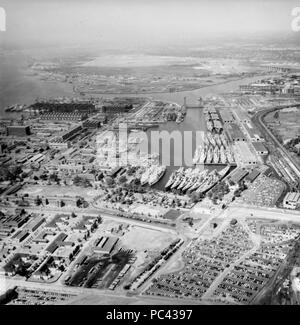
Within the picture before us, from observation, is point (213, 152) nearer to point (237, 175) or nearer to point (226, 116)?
point (237, 175)

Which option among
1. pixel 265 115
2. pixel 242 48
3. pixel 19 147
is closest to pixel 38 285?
pixel 19 147

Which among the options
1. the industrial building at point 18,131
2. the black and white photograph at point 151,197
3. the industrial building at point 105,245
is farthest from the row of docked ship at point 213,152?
the industrial building at point 18,131

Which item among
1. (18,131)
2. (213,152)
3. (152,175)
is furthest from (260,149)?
(18,131)

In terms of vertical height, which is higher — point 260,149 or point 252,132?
point 252,132

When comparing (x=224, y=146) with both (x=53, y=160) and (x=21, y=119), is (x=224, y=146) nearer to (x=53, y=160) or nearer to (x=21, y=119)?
(x=53, y=160)

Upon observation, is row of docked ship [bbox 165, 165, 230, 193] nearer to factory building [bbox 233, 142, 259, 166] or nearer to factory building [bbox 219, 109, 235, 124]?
factory building [bbox 233, 142, 259, 166]

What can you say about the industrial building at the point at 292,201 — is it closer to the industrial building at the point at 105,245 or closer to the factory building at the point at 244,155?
the factory building at the point at 244,155
